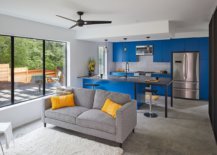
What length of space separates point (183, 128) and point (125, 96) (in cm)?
158

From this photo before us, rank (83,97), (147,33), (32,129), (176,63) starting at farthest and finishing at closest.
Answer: (176,63), (147,33), (83,97), (32,129)

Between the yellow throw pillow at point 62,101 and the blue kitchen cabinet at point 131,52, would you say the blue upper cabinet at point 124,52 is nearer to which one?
the blue kitchen cabinet at point 131,52

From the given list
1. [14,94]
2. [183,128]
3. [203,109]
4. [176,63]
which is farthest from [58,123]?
[176,63]

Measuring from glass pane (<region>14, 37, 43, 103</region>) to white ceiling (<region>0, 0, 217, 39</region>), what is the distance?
72 cm

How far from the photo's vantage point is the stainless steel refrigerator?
638 centimetres

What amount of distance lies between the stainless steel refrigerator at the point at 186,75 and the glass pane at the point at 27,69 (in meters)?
5.02

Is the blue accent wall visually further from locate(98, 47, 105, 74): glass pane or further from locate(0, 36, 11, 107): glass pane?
locate(0, 36, 11, 107): glass pane

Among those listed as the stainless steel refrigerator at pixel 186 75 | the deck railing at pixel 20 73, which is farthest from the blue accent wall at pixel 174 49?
the deck railing at pixel 20 73

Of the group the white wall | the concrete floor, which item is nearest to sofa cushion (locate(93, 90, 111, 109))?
the concrete floor

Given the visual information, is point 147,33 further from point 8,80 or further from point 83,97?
point 8,80

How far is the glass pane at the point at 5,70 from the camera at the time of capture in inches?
152

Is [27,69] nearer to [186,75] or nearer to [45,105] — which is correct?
[45,105]

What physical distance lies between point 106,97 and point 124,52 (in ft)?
15.5

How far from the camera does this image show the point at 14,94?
13.7 feet
